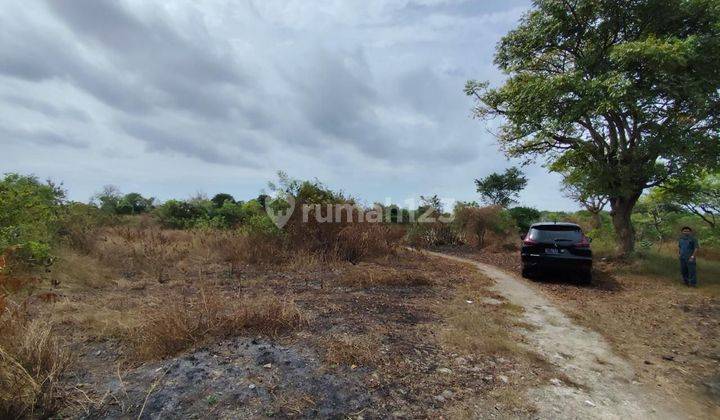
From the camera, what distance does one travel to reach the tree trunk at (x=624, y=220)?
1289 centimetres

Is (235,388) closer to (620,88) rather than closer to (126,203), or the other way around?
(620,88)

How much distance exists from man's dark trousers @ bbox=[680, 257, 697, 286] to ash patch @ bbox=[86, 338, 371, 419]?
397 inches

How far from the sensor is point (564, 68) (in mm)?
13328

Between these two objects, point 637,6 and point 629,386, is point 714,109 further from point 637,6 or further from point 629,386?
point 629,386

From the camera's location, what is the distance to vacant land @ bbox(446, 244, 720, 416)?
4.38 meters

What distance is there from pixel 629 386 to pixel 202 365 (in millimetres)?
4233

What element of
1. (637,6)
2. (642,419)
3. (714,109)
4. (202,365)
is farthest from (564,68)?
(202,365)

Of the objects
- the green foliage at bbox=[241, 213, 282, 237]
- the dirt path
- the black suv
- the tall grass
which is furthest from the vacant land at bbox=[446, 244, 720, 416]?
the green foliage at bbox=[241, 213, 282, 237]

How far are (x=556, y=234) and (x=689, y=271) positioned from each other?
3334 mm

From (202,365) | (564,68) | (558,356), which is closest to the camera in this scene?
(202,365)

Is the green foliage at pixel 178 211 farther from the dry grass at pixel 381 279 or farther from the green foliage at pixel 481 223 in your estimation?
the dry grass at pixel 381 279

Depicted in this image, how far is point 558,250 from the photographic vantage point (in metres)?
10.0

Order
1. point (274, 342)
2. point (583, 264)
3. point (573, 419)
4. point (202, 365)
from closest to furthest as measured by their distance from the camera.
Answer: point (573, 419) → point (202, 365) → point (274, 342) → point (583, 264)

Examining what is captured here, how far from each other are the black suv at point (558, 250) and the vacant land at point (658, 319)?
0.47 m
